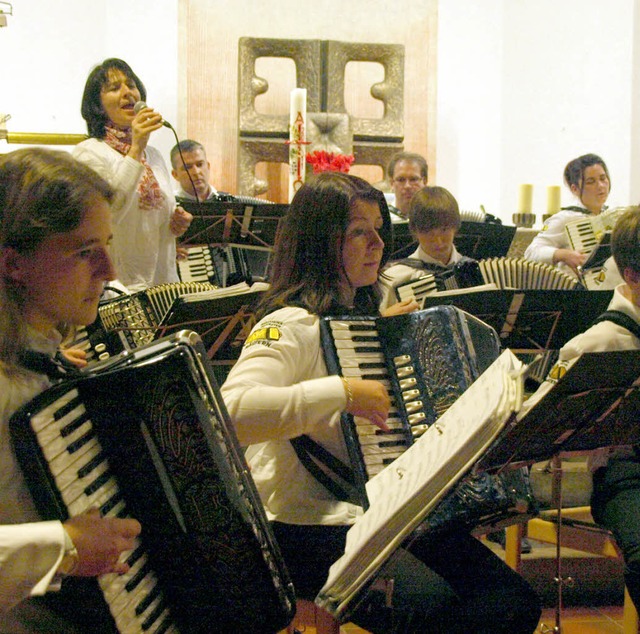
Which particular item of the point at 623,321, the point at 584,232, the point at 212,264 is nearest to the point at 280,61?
the point at 584,232

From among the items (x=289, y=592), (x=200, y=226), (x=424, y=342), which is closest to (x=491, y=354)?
(x=424, y=342)

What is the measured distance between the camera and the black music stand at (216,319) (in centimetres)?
239

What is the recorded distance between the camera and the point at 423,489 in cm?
131

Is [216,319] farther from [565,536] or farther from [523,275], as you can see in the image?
[523,275]

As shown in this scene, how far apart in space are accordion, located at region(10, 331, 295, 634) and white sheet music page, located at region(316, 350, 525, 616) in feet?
0.30

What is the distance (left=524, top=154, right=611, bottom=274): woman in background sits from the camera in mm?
5027

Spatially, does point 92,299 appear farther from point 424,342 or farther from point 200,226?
point 200,226

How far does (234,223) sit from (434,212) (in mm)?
809

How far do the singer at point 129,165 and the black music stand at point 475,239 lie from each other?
1127mm

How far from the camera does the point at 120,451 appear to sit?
1.26 m

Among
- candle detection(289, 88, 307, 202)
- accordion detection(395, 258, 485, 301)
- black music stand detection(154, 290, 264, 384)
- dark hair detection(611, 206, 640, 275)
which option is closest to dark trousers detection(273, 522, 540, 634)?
black music stand detection(154, 290, 264, 384)

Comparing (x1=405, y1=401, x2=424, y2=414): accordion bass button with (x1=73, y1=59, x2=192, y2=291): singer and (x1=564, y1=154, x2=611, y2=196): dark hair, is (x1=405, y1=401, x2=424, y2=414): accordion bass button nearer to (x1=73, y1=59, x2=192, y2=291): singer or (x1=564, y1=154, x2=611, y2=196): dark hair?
(x1=73, y1=59, x2=192, y2=291): singer

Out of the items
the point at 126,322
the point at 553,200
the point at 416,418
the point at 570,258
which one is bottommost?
the point at 416,418

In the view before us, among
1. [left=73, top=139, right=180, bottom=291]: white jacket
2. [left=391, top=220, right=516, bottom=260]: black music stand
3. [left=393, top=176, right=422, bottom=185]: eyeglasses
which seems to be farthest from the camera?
[left=393, top=176, right=422, bottom=185]: eyeglasses
